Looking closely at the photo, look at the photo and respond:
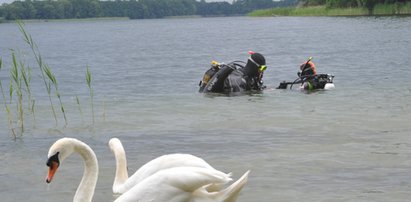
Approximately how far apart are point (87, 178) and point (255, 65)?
11.5 metres

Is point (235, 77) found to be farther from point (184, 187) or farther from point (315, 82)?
point (184, 187)

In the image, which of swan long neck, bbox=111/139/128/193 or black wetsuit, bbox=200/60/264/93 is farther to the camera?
black wetsuit, bbox=200/60/264/93

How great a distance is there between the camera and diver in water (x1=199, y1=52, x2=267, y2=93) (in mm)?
19261

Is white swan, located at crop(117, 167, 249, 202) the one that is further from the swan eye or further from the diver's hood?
the diver's hood

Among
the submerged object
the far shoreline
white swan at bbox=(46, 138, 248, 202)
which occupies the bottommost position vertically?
the far shoreline

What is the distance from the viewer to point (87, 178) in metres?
8.04

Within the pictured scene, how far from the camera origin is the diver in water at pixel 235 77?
19261 mm

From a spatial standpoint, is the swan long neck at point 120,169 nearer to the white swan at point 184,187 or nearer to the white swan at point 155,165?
the white swan at point 155,165

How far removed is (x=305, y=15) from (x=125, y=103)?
117950mm

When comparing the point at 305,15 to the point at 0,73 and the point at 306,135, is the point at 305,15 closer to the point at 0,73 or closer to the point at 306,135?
the point at 0,73

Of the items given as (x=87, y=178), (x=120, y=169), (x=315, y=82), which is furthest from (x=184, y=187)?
(x=315, y=82)

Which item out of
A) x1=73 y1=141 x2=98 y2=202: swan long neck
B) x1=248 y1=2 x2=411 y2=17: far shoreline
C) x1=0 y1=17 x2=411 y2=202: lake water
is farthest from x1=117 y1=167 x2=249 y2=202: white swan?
x1=248 y1=2 x2=411 y2=17: far shoreline

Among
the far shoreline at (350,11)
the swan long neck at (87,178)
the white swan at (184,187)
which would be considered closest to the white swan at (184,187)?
the white swan at (184,187)

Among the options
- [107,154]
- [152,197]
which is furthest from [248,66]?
[152,197]
